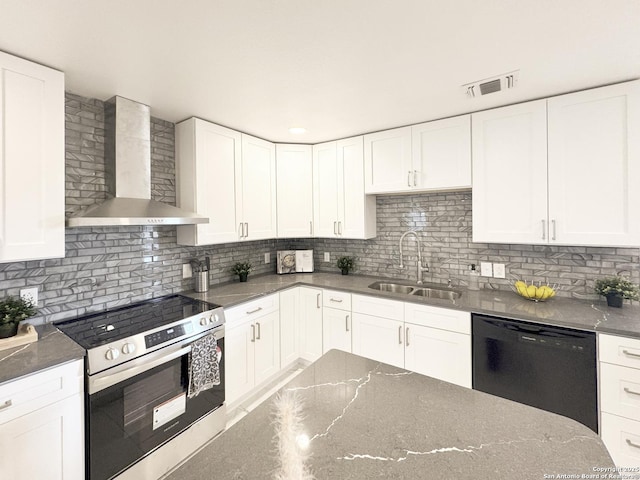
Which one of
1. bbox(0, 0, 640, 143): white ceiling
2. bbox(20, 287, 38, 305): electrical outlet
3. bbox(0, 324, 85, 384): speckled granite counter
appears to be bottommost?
bbox(0, 324, 85, 384): speckled granite counter

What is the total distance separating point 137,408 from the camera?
167 centimetres

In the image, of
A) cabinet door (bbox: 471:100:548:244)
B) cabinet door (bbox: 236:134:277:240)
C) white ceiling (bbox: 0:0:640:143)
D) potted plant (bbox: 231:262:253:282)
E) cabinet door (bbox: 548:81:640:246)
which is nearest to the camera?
white ceiling (bbox: 0:0:640:143)

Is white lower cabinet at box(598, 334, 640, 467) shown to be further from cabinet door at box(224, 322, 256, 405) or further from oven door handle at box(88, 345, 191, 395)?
oven door handle at box(88, 345, 191, 395)

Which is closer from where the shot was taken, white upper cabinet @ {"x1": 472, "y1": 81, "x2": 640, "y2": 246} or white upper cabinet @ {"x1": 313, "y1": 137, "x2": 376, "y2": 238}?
white upper cabinet @ {"x1": 472, "y1": 81, "x2": 640, "y2": 246}

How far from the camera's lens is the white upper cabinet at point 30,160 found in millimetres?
1495

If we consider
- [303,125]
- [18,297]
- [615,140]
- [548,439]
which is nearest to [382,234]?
[303,125]

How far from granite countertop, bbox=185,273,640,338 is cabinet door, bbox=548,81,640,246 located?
0.47 metres

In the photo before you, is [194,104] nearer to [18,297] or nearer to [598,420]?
[18,297]

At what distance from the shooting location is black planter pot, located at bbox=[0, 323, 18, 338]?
4.91 feet

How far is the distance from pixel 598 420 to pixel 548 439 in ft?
4.54

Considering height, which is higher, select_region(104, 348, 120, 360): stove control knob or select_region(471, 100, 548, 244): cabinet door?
select_region(471, 100, 548, 244): cabinet door

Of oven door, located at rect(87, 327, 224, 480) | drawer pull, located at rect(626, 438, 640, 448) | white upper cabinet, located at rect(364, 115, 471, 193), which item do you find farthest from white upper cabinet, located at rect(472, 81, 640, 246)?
oven door, located at rect(87, 327, 224, 480)

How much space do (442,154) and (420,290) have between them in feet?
4.18

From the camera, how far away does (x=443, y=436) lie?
0.86m
